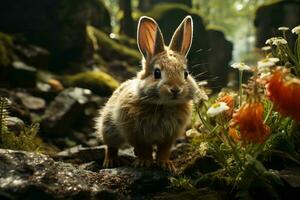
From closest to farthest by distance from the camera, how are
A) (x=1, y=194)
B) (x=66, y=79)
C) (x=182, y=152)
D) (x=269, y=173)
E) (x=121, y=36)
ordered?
(x=1, y=194) → (x=269, y=173) → (x=182, y=152) → (x=66, y=79) → (x=121, y=36)

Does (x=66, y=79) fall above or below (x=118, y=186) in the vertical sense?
above

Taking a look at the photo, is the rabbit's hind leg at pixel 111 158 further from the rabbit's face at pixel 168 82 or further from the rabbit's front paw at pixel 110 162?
the rabbit's face at pixel 168 82

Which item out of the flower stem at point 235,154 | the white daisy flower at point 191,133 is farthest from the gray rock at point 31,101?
the flower stem at point 235,154

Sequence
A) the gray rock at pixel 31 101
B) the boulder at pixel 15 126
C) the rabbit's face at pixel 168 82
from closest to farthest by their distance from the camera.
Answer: the rabbit's face at pixel 168 82
the boulder at pixel 15 126
the gray rock at pixel 31 101

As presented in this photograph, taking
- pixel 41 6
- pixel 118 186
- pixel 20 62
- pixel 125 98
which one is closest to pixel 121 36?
pixel 41 6

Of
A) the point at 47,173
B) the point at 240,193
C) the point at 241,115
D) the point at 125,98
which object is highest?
the point at 125,98

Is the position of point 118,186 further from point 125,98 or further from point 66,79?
point 66,79

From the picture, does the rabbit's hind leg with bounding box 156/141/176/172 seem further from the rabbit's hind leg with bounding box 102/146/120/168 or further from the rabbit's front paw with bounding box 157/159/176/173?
the rabbit's hind leg with bounding box 102/146/120/168
